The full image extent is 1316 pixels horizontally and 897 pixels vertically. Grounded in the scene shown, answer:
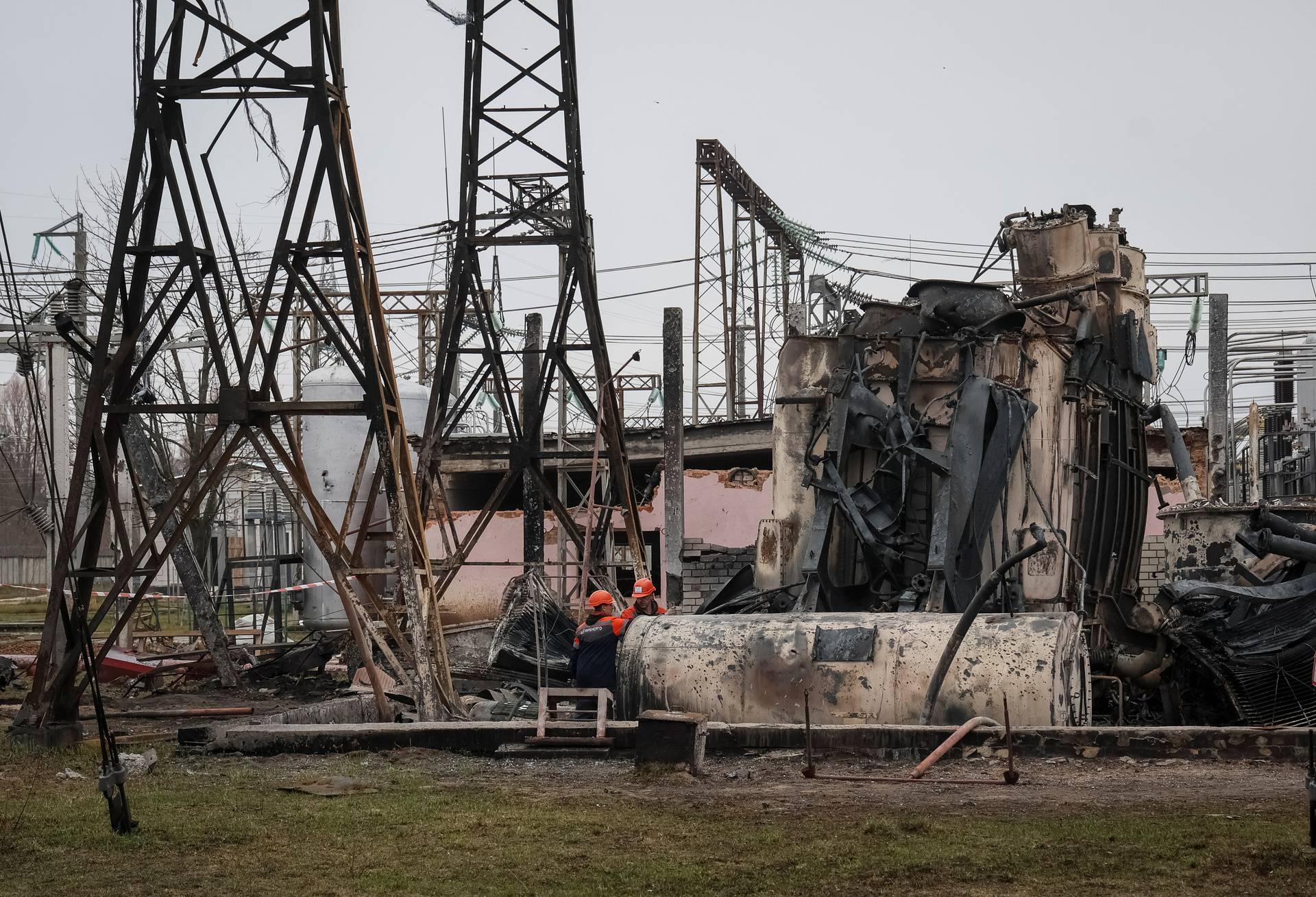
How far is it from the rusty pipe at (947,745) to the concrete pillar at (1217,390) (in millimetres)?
13677

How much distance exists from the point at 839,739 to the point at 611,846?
11.2ft

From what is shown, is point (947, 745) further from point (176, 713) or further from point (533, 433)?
point (533, 433)

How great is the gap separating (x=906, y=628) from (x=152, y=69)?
709 cm

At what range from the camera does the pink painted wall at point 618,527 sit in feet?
87.9

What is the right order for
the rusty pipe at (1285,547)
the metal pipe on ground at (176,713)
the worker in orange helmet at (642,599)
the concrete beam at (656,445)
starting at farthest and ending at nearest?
the concrete beam at (656,445)
the worker in orange helmet at (642,599)
the metal pipe on ground at (176,713)
the rusty pipe at (1285,547)

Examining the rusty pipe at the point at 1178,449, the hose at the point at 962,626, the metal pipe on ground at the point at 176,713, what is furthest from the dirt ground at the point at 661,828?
the rusty pipe at the point at 1178,449

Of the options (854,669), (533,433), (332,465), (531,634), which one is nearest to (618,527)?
(332,465)

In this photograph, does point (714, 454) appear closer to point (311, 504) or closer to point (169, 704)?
point (169, 704)

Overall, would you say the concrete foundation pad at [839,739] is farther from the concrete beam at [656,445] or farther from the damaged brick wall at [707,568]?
the concrete beam at [656,445]

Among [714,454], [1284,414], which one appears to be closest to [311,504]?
[714,454]

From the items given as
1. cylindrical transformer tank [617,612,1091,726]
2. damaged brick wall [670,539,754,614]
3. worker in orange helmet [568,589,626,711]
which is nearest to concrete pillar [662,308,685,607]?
damaged brick wall [670,539,754,614]

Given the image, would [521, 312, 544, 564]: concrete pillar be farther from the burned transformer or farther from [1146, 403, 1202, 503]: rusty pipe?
[1146, 403, 1202, 503]: rusty pipe

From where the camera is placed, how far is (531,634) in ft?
55.4

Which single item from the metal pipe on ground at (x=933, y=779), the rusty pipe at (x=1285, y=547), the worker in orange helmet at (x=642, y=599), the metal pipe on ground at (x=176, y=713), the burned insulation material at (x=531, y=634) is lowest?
the metal pipe on ground at (x=176, y=713)
